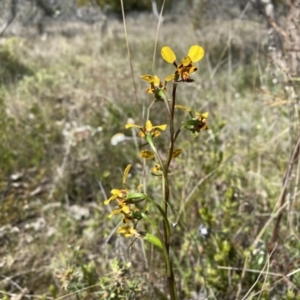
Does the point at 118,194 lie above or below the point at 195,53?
below

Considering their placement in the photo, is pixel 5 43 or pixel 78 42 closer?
pixel 5 43

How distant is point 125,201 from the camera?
0.70 metres

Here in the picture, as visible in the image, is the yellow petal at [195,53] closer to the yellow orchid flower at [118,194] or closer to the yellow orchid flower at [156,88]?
the yellow orchid flower at [156,88]

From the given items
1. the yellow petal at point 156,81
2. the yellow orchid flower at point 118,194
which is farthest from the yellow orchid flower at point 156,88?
the yellow orchid flower at point 118,194

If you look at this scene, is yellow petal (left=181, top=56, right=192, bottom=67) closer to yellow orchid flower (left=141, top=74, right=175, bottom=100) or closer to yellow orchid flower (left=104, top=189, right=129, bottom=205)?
yellow orchid flower (left=141, top=74, right=175, bottom=100)

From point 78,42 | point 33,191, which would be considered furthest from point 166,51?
point 78,42

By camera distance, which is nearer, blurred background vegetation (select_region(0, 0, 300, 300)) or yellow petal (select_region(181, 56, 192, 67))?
yellow petal (select_region(181, 56, 192, 67))

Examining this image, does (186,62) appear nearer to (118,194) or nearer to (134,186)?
(118,194)

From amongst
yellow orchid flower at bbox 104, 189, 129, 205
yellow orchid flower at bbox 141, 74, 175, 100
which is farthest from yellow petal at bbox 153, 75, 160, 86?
yellow orchid flower at bbox 104, 189, 129, 205

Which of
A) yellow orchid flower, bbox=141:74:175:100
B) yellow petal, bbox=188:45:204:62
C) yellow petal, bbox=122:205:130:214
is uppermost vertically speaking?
yellow petal, bbox=188:45:204:62

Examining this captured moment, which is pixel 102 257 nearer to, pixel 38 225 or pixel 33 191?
pixel 38 225

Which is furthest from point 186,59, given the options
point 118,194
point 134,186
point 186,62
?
point 134,186

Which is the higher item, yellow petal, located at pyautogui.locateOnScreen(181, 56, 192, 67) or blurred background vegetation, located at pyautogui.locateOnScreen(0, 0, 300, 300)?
yellow petal, located at pyautogui.locateOnScreen(181, 56, 192, 67)

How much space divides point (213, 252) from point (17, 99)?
2.23m
